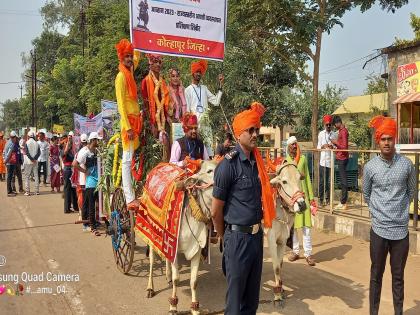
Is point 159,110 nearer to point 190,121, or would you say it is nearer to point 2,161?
point 190,121

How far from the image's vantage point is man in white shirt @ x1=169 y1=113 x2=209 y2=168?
18.6ft

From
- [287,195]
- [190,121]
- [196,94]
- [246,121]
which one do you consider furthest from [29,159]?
[246,121]

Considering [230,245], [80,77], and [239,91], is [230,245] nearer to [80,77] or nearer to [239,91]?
[239,91]

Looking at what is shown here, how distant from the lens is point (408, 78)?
11594 millimetres

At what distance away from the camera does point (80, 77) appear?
3622cm

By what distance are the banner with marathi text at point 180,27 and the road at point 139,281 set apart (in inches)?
136

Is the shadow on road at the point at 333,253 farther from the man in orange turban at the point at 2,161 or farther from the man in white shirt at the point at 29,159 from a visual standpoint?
the man in orange turban at the point at 2,161

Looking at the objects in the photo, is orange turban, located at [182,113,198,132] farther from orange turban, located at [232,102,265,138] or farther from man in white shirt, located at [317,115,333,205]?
man in white shirt, located at [317,115,333,205]

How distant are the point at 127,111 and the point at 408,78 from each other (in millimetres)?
8635

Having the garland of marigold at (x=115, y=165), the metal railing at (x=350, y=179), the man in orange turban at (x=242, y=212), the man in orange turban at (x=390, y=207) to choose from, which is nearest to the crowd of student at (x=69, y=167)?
the garland of marigold at (x=115, y=165)

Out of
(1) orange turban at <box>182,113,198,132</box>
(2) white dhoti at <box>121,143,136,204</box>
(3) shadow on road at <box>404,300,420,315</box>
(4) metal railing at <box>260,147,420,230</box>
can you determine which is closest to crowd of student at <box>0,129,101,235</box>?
(2) white dhoti at <box>121,143,136,204</box>

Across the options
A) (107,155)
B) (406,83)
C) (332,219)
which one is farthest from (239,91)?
(107,155)

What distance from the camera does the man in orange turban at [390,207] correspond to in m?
4.42

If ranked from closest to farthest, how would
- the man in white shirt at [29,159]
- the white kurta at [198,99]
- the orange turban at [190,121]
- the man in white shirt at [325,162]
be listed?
1. the orange turban at [190,121]
2. the white kurta at [198,99]
3. the man in white shirt at [325,162]
4. the man in white shirt at [29,159]
